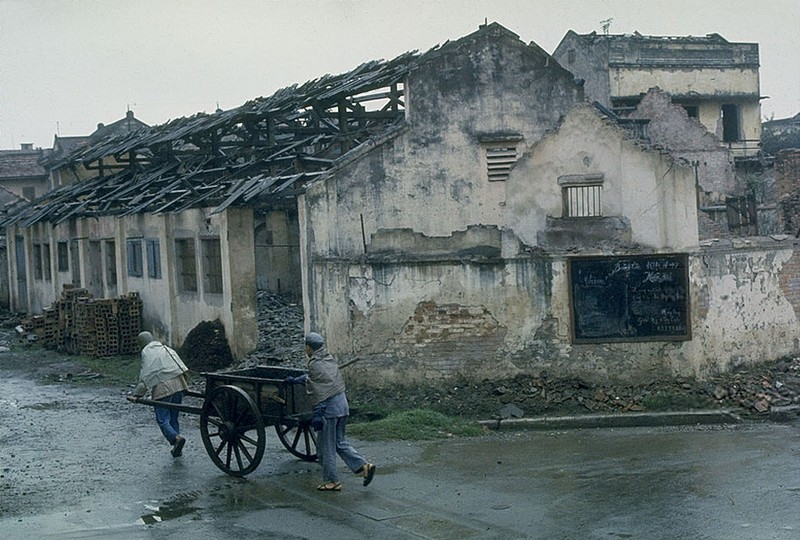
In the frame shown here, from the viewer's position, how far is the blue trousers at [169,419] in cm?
1263

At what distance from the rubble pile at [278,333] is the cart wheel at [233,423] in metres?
6.27

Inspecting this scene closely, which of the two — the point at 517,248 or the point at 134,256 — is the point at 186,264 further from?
the point at 517,248

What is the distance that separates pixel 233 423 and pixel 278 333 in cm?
1034

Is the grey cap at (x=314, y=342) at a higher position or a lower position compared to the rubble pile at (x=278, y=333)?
higher

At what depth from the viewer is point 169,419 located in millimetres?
12992

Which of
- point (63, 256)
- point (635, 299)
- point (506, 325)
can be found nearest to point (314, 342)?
point (506, 325)

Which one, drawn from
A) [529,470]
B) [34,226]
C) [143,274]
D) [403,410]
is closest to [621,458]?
[529,470]

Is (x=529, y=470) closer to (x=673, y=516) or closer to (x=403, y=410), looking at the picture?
(x=673, y=516)

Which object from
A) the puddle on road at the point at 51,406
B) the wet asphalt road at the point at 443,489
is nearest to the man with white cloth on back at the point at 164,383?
the wet asphalt road at the point at 443,489

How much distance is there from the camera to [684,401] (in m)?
14.9

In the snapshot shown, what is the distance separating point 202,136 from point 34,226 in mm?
11786

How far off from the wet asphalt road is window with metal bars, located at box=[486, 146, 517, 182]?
4680mm

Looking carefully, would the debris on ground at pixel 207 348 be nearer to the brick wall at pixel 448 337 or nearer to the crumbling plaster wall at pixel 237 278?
the crumbling plaster wall at pixel 237 278

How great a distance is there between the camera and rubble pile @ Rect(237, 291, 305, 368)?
19.0 m
